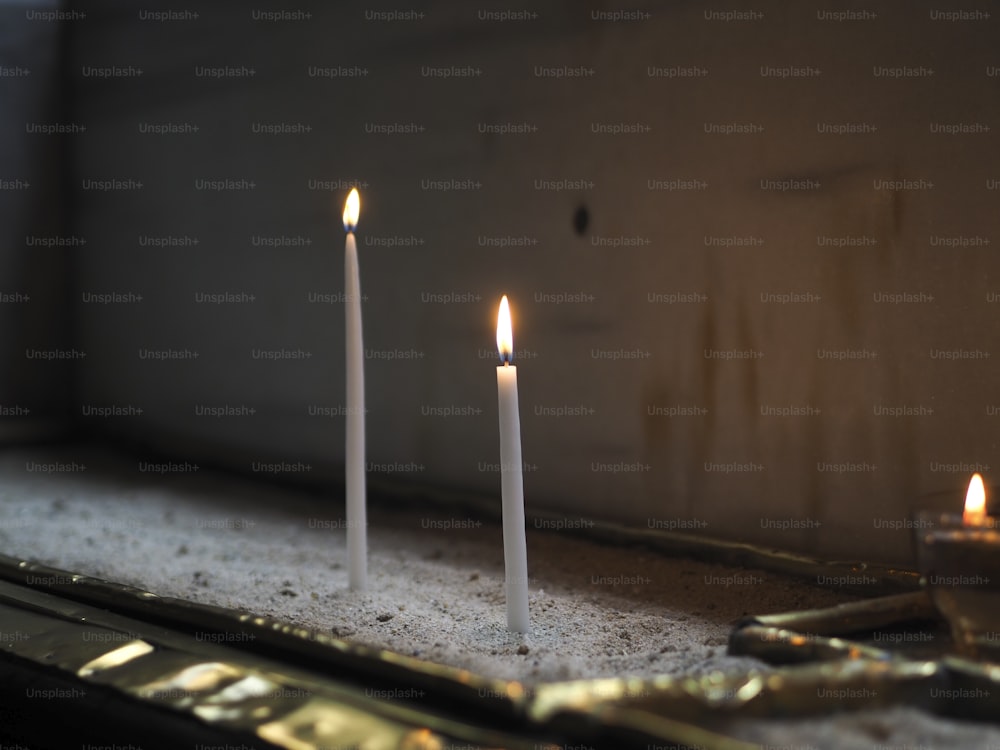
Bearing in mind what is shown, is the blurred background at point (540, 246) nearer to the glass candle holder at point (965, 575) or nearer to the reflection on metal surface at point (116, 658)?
the glass candle holder at point (965, 575)

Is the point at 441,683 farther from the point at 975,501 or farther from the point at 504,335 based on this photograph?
the point at 975,501

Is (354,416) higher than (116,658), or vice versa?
(354,416)

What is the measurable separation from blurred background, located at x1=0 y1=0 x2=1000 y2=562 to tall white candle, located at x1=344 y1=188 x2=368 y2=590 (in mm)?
383

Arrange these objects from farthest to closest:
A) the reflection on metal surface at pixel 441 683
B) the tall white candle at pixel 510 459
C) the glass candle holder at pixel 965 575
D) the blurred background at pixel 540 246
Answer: the blurred background at pixel 540 246
the tall white candle at pixel 510 459
the glass candle holder at pixel 965 575
the reflection on metal surface at pixel 441 683

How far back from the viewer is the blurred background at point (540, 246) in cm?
102

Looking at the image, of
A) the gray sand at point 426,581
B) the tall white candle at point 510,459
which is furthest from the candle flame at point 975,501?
the tall white candle at point 510,459

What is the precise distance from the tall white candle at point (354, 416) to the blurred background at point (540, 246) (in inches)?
15.1

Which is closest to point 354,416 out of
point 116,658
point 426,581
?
point 426,581

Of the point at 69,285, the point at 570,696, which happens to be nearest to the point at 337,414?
the point at 69,285

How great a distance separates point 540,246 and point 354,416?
0.46m

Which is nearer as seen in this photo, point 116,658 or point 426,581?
point 116,658

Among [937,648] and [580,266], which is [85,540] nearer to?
[580,266]

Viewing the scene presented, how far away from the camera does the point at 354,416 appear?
1.03 metres

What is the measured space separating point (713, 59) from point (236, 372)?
1095 mm
